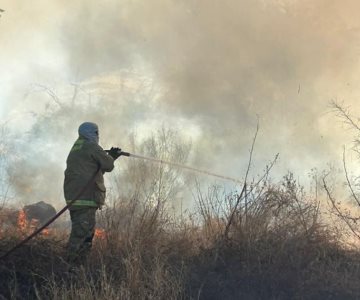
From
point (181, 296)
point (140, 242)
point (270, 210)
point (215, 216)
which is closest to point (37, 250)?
point (140, 242)

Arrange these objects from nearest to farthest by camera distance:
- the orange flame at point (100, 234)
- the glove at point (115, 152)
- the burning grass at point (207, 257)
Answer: the burning grass at point (207, 257) → the glove at point (115, 152) → the orange flame at point (100, 234)

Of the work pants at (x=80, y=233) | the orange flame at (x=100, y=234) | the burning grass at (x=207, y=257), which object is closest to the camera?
the burning grass at (x=207, y=257)

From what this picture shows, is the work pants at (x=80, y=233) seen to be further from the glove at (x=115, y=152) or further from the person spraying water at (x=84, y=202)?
the glove at (x=115, y=152)

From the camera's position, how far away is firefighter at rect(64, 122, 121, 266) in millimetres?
6438

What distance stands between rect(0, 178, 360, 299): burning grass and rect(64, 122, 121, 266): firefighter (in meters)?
0.27

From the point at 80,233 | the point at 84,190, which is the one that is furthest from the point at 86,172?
the point at 80,233

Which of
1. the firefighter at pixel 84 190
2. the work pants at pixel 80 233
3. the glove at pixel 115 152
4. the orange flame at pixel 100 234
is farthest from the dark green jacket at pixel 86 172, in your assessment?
the orange flame at pixel 100 234

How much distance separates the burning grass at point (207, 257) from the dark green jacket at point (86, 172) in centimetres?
77

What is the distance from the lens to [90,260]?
663cm

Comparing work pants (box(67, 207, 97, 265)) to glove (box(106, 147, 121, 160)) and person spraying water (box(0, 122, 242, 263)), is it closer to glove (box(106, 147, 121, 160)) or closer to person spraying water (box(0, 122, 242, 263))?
person spraying water (box(0, 122, 242, 263))

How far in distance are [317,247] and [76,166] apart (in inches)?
→ 144

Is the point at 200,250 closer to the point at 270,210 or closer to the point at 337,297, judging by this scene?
the point at 270,210

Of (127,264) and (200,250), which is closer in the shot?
(127,264)

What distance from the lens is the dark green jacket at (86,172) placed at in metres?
6.47
